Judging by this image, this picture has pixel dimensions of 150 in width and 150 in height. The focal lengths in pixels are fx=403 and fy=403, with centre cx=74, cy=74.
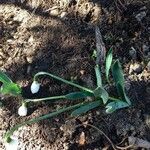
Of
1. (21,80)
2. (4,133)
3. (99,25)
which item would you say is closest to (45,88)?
(21,80)

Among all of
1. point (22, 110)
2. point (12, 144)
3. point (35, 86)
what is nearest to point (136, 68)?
point (35, 86)

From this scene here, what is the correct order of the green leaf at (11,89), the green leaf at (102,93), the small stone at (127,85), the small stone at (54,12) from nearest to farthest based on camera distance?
1. the green leaf at (102,93)
2. the green leaf at (11,89)
3. the small stone at (127,85)
4. the small stone at (54,12)

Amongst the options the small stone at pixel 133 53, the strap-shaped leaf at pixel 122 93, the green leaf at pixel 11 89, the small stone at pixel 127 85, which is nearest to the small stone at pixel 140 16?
the small stone at pixel 133 53

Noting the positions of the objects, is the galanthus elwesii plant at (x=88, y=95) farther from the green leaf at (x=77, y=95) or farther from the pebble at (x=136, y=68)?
the pebble at (x=136, y=68)

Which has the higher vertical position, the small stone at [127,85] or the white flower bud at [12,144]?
the small stone at [127,85]

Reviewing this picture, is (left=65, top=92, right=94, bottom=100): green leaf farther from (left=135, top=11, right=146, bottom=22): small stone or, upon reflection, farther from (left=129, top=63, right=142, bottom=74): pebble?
(left=135, top=11, right=146, bottom=22): small stone

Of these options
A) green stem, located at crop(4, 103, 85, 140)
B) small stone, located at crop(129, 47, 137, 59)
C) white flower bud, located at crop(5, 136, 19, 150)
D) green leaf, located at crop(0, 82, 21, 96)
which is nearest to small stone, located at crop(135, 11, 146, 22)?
small stone, located at crop(129, 47, 137, 59)
